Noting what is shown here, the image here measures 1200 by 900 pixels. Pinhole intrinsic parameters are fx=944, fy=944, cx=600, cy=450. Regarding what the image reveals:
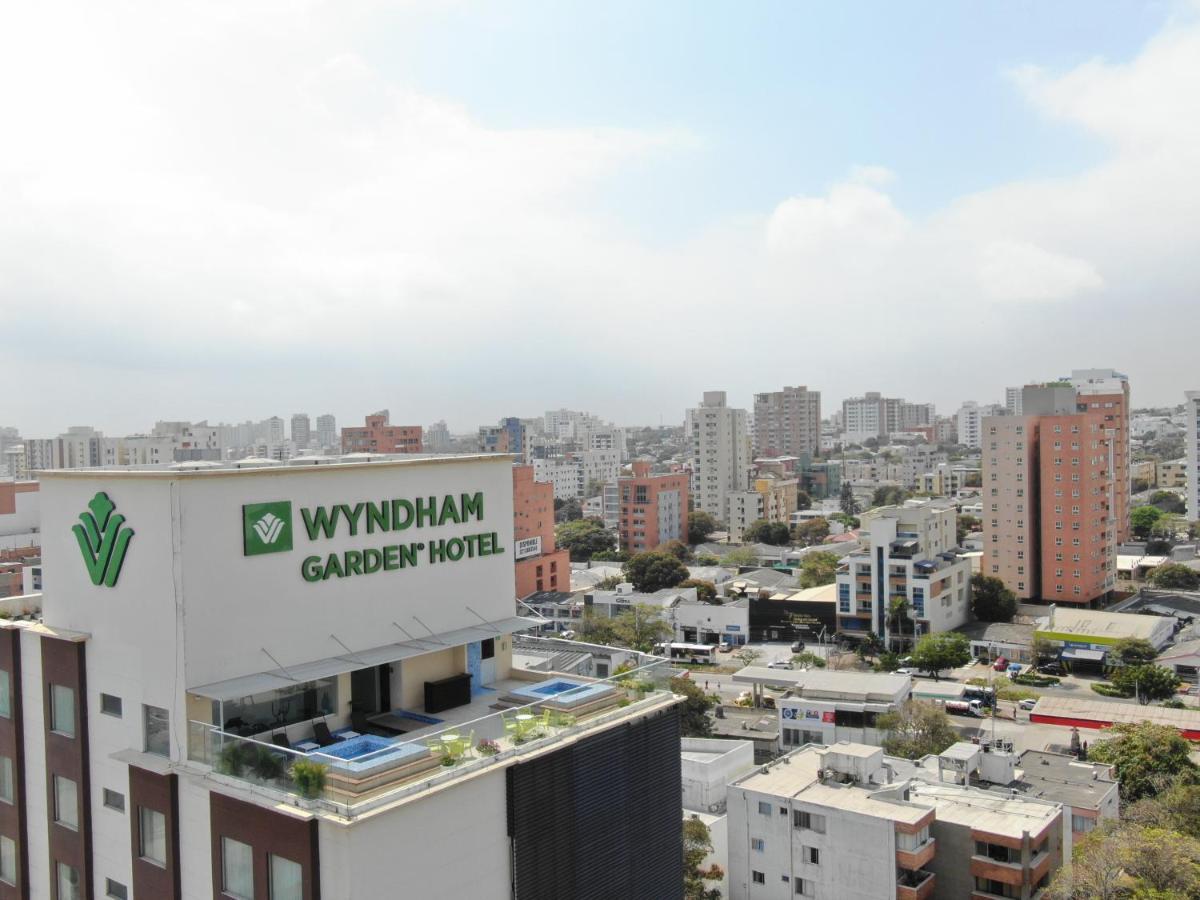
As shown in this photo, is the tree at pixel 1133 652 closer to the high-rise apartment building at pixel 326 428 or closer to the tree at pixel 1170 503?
the tree at pixel 1170 503

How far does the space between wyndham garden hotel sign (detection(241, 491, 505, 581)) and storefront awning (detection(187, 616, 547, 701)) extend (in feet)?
1.87

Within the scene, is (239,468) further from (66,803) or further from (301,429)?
(301,429)

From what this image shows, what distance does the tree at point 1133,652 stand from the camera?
1185 inches

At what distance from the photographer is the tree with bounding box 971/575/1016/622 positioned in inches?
1480

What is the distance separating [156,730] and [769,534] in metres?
56.5

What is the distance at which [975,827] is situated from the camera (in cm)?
1467

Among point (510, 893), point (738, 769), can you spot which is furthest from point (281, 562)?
point (738, 769)

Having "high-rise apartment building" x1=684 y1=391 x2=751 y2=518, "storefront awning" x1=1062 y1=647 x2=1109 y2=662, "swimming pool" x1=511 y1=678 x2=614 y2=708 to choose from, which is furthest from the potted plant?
"high-rise apartment building" x1=684 y1=391 x2=751 y2=518

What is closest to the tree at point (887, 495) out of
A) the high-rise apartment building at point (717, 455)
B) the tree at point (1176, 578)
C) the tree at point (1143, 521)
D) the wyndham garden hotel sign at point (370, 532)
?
the high-rise apartment building at point (717, 455)

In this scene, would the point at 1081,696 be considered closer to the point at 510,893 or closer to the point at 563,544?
the point at 510,893

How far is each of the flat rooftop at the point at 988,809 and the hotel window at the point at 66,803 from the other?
12662 millimetres

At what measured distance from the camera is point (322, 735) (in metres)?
6.71

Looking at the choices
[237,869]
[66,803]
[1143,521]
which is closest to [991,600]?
[1143,521]

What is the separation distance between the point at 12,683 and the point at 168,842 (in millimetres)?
2323
